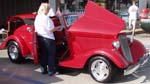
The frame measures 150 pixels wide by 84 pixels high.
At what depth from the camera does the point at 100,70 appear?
7.75 meters

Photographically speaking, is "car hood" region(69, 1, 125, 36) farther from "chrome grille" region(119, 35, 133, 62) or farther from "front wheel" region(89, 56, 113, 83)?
"front wheel" region(89, 56, 113, 83)

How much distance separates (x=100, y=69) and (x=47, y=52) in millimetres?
1368

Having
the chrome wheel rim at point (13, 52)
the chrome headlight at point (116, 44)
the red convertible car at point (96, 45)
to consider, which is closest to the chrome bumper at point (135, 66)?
the red convertible car at point (96, 45)

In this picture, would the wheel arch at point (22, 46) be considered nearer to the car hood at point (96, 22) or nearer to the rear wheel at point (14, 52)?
the rear wheel at point (14, 52)

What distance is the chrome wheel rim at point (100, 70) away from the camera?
7.69 meters

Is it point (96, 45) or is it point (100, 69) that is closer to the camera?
point (100, 69)

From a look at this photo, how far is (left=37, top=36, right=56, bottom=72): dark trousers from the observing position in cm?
827

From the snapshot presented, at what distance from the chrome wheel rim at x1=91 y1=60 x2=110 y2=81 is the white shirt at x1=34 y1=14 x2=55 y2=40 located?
3.82 feet

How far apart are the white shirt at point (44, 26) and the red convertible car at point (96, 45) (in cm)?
23

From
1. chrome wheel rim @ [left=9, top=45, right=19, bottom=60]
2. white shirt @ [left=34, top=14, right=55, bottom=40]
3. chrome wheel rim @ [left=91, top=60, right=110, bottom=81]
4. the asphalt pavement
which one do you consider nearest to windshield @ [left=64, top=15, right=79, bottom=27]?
white shirt @ [left=34, top=14, right=55, bottom=40]

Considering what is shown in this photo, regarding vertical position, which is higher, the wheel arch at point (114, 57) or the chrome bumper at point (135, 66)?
the wheel arch at point (114, 57)

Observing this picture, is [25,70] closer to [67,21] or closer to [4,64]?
[4,64]

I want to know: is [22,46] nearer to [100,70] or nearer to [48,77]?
[48,77]

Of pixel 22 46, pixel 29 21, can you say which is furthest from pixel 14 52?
pixel 29 21
